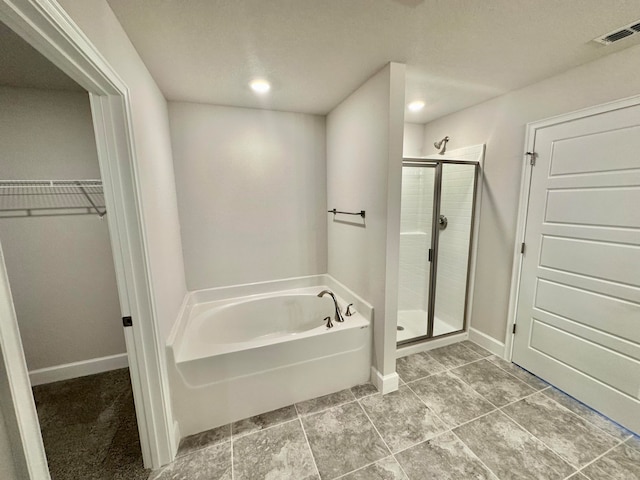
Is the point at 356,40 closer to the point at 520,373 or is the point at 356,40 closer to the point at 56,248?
the point at 56,248

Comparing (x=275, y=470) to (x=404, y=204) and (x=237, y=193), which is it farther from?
(x=404, y=204)

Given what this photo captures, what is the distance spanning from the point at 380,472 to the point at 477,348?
1.71m

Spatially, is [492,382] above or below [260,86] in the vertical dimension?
below

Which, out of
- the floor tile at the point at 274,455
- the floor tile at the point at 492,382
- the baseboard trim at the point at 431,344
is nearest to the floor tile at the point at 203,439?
the floor tile at the point at 274,455

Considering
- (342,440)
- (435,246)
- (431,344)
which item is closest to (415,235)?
(435,246)

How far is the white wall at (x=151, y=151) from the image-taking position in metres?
1.08

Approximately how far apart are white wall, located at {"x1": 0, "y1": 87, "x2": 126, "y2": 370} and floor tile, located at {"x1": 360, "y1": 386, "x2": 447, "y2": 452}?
2236mm

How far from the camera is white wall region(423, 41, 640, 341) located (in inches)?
66.4

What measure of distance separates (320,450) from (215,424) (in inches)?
28.5

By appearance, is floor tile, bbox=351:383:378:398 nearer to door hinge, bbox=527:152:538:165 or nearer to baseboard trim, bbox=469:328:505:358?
baseboard trim, bbox=469:328:505:358

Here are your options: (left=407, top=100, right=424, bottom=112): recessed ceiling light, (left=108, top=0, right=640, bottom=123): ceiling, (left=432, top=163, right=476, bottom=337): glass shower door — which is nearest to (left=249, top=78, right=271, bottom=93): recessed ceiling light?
(left=108, top=0, right=640, bottom=123): ceiling

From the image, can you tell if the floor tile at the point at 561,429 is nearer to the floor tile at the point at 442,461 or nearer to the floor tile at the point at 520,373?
the floor tile at the point at 520,373

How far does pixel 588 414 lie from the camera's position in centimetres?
177

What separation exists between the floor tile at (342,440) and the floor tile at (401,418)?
0.06 m
